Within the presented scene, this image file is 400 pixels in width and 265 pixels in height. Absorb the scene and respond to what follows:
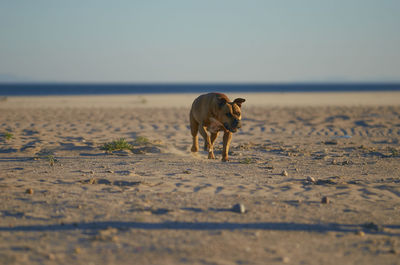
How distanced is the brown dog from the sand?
553 mm

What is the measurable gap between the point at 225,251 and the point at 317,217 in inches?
59.7

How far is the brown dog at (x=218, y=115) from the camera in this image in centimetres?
786

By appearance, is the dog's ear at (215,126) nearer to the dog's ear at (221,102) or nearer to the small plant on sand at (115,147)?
the dog's ear at (221,102)

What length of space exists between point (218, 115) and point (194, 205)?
320 cm

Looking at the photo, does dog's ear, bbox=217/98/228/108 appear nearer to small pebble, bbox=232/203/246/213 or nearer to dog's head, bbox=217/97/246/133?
dog's head, bbox=217/97/246/133

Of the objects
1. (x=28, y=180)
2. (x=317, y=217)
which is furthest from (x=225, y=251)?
(x=28, y=180)

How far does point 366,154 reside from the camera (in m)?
9.69

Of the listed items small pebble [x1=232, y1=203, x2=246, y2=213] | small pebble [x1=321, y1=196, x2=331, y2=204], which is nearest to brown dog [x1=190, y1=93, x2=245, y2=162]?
small pebble [x1=321, y1=196, x2=331, y2=204]

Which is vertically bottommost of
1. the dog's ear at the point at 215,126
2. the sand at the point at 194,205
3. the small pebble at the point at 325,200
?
the sand at the point at 194,205

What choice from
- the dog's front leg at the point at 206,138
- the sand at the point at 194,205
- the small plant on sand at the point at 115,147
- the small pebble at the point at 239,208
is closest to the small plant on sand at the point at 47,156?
the sand at the point at 194,205

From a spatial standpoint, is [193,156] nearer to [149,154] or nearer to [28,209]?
[149,154]

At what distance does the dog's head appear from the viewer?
7805 mm

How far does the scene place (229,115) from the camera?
7867mm

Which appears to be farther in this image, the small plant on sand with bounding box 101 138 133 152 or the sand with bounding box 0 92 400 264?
the small plant on sand with bounding box 101 138 133 152
